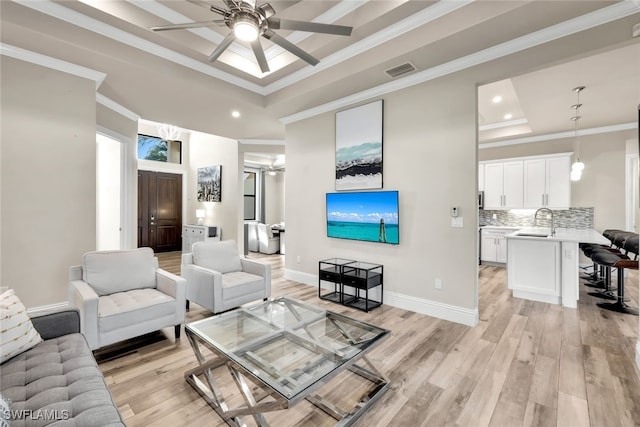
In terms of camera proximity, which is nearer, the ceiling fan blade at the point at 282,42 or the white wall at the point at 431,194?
the ceiling fan blade at the point at 282,42

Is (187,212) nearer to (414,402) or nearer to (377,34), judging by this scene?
(377,34)

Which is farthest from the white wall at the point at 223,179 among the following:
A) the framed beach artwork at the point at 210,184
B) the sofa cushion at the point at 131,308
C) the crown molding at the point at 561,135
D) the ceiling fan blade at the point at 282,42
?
the crown molding at the point at 561,135

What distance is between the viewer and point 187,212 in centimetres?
834

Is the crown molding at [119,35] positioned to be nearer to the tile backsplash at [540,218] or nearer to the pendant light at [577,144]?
the pendant light at [577,144]

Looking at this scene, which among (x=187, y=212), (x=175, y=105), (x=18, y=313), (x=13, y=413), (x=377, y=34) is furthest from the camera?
(x=187, y=212)

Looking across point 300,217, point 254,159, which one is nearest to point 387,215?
point 300,217

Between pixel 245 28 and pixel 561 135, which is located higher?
pixel 561 135

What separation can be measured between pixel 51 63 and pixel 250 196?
22.2 feet

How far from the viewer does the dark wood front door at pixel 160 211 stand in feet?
25.1

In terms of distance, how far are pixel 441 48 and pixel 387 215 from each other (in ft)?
6.12

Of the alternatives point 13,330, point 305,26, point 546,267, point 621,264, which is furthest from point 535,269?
point 13,330

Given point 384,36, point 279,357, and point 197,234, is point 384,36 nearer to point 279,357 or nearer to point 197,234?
point 279,357

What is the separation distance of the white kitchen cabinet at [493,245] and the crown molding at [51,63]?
22.9ft

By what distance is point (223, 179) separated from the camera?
23.6 ft
